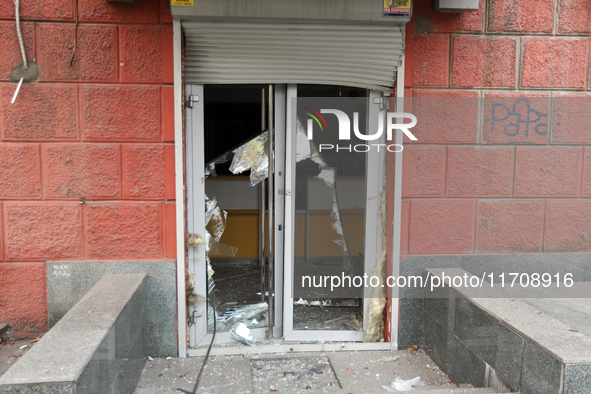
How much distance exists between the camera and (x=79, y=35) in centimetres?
287

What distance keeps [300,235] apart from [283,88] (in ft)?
4.03

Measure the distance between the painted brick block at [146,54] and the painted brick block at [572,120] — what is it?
2984 mm

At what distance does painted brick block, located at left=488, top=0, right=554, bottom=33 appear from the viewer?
315cm

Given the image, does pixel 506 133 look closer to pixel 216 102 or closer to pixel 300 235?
pixel 300 235

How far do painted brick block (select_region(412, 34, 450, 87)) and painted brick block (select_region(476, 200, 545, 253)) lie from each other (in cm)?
105

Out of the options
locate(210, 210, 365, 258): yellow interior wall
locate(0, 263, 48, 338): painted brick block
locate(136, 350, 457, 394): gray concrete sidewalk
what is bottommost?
locate(136, 350, 457, 394): gray concrete sidewalk

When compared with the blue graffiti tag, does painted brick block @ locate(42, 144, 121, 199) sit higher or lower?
lower

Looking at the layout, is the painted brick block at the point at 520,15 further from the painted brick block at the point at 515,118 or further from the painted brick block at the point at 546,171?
the painted brick block at the point at 546,171

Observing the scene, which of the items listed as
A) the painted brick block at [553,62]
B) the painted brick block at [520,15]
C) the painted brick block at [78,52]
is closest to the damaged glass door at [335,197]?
the painted brick block at [520,15]

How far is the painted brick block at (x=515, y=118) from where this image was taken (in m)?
3.24

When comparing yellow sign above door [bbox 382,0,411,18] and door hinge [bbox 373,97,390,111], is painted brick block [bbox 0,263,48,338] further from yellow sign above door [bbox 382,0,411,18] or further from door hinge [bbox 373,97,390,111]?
yellow sign above door [bbox 382,0,411,18]

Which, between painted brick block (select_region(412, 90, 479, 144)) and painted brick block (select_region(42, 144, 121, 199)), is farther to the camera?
painted brick block (select_region(412, 90, 479, 144))

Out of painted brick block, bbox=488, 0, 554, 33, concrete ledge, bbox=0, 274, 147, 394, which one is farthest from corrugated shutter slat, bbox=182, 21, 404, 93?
concrete ledge, bbox=0, 274, 147, 394

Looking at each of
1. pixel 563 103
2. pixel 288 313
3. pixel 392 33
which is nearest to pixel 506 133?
pixel 563 103
